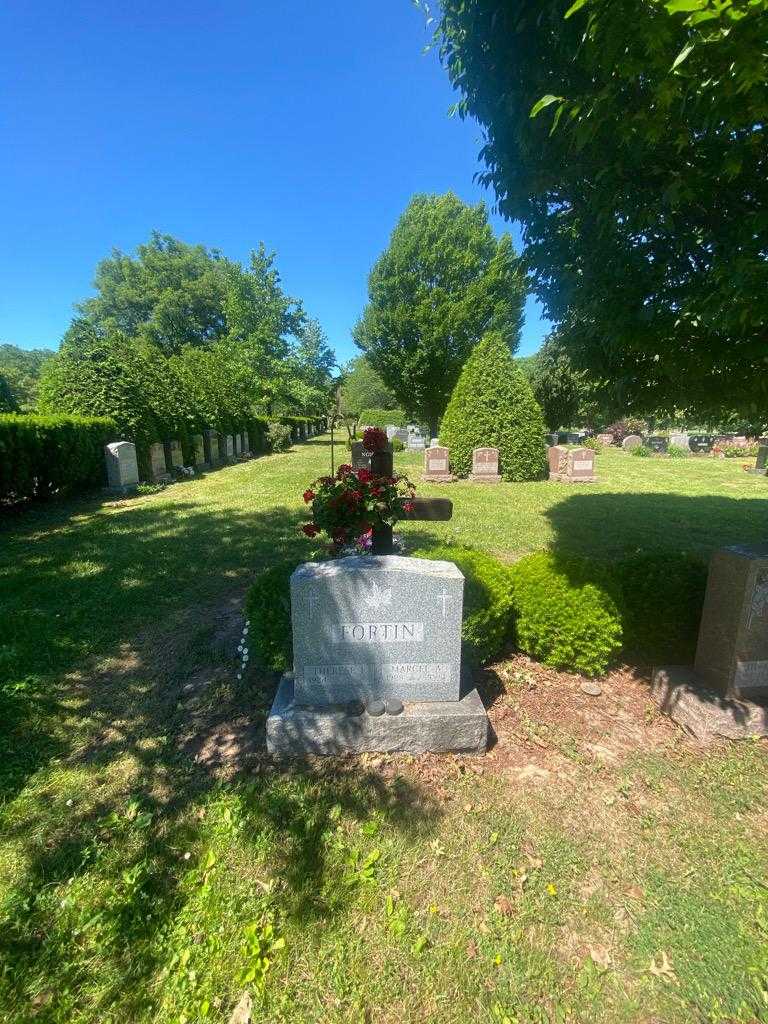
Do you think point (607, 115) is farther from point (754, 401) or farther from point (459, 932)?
point (459, 932)

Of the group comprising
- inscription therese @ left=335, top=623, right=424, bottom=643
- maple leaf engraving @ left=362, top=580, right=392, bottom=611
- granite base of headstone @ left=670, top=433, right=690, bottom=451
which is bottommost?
inscription therese @ left=335, top=623, right=424, bottom=643

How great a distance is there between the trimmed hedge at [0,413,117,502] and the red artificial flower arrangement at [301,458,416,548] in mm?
8387

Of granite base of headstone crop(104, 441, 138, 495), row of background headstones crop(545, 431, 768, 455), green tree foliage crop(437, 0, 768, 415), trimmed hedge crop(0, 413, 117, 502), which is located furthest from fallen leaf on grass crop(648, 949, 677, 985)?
row of background headstones crop(545, 431, 768, 455)

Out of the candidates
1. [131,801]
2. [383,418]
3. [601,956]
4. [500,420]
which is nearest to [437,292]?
[500,420]

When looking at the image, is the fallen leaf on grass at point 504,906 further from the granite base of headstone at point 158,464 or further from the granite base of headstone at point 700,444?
the granite base of headstone at point 700,444

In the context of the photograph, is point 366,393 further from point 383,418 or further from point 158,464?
point 158,464

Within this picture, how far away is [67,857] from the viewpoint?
2213 mm

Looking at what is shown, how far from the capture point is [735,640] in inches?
125

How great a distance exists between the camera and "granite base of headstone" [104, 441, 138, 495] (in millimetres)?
11578

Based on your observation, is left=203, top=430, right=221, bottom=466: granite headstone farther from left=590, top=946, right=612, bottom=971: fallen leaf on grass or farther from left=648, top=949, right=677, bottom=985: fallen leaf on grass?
left=648, top=949, right=677, bottom=985: fallen leaf on grass

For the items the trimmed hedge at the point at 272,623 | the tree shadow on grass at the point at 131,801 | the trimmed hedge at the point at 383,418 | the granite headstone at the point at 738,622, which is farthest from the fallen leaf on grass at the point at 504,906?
the trimmed hedge at the point at 383,418

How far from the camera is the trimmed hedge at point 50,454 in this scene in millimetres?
8938

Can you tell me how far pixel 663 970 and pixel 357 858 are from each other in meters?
1.39

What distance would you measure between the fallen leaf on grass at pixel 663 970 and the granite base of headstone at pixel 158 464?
1423 cm
